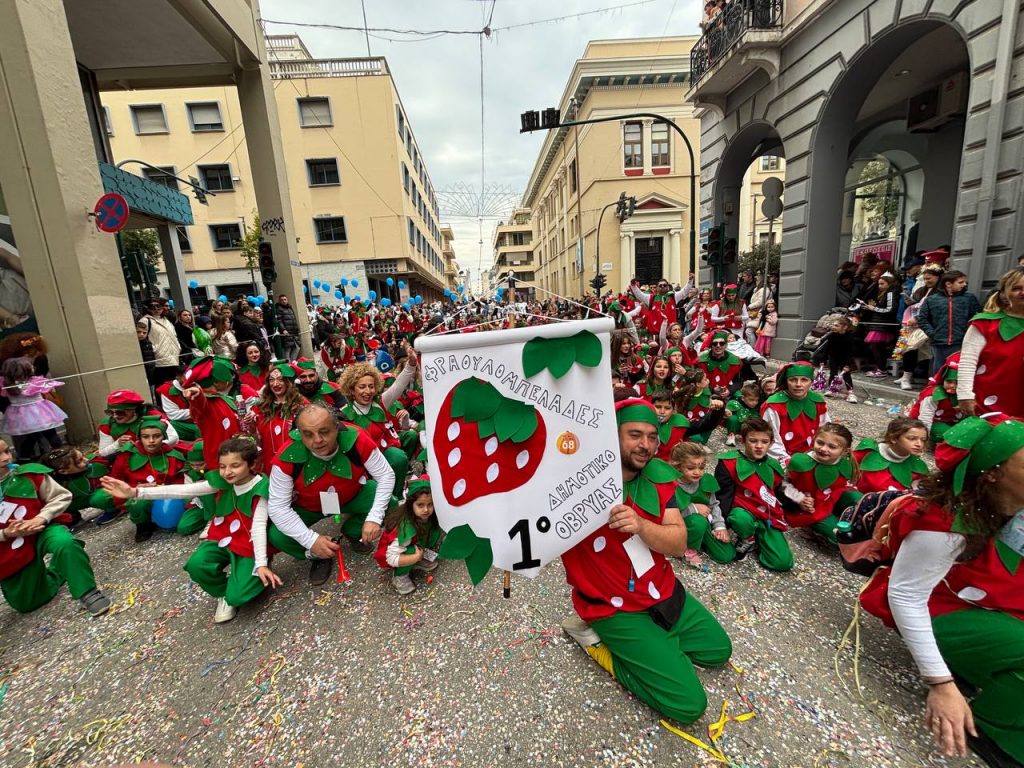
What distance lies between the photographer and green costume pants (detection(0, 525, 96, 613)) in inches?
104

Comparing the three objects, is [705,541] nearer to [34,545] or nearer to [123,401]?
[34,545]

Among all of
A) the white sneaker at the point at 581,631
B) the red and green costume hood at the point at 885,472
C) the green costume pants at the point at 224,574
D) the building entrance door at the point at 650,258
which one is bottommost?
the white sneaker at the point at 581,631

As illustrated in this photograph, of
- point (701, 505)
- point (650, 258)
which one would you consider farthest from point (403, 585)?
point (650, 258)

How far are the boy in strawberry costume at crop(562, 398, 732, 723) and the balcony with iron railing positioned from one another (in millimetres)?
10940

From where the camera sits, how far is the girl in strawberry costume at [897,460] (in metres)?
2.63

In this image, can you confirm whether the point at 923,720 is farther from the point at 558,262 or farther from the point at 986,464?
the point at 558,262

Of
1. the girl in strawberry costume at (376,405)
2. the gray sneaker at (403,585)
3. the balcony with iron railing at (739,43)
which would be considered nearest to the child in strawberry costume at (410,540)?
the gray sneaker at (403,585)

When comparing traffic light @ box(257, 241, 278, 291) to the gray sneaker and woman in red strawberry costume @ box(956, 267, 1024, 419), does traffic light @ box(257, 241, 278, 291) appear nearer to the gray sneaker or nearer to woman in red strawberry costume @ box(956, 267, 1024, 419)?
the gray sneaker

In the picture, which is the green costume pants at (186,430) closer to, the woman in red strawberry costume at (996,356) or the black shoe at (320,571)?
the black shoe at (320,571)

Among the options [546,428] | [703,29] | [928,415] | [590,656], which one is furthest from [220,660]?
[703,29]

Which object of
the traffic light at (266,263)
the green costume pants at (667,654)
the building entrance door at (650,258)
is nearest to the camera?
the green costume pants at (667,654)

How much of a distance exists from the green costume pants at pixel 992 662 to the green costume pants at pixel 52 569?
4480mm

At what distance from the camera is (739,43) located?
29.3ft

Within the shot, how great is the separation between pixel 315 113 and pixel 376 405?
83.4ft
